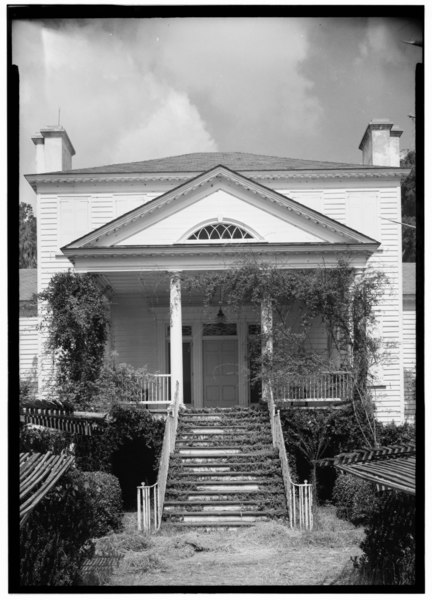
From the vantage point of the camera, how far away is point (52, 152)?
2106 centimetres

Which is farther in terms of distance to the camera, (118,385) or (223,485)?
(118,385)

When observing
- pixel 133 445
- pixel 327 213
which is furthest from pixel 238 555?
pixel 327 213

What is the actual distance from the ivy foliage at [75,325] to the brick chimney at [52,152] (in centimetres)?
446

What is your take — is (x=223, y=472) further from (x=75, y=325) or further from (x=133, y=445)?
(x=75, y=325)

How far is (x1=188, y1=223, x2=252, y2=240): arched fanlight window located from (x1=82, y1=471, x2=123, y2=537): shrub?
578 centimetres

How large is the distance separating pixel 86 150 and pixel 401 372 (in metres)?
8.61

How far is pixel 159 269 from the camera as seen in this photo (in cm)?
1758

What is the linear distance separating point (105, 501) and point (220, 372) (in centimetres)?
680

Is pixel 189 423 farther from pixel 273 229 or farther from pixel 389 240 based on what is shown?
pixel 389 240

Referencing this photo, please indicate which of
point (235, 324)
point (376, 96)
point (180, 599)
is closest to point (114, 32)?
point (376, 96)

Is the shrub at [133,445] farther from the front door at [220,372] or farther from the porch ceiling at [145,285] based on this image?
the front door at [220,372]

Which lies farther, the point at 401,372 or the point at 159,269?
the point at 401,372

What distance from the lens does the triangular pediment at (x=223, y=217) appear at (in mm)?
17703

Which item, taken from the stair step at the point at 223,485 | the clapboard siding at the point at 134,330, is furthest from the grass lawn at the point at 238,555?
the clapboard siding at the point at 134,330
